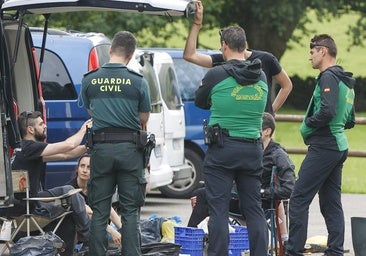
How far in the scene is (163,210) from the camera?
15.2 m

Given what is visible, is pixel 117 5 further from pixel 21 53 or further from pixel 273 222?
pixel 273 222

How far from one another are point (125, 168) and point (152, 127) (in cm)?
501

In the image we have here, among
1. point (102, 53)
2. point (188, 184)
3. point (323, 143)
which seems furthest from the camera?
point (188, 184)

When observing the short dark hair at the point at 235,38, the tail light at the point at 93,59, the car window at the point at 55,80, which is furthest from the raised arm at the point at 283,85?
the car window at the point at 55,80

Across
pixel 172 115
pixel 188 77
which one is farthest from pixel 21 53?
pixel 188 77

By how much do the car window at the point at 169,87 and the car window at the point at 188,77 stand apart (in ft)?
3.14

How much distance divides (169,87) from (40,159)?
6.08 metres

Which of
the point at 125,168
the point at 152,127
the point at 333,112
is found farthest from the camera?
the point at 152,127

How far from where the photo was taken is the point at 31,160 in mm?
9852

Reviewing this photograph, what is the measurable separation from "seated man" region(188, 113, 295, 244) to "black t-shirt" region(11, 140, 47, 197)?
1.53 m

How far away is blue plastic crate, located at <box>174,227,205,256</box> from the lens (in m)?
10.1

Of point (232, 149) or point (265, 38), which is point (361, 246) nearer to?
point (232, 149)

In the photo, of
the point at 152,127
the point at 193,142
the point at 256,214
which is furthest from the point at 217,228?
the point at 193,142

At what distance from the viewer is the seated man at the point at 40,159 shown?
9742mm
